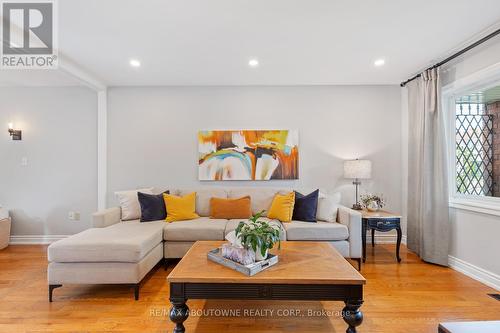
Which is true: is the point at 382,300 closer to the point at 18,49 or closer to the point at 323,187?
the point at 323,187

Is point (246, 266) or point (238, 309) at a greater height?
point (246, 266)

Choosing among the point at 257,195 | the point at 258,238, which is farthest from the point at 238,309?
the point at 257,195

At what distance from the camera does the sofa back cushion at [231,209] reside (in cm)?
326

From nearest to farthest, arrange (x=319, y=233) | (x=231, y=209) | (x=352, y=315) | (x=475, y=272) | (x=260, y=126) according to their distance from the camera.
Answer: (x=352, y=315) → (x=475, y=272) → (x=319, y=233) → (x=231, y=209) → (x=260, y=126)

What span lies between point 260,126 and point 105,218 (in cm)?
237

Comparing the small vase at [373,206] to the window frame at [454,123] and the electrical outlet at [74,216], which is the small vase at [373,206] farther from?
the electrical outlet at [74,216]

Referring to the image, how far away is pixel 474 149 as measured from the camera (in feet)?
9.50

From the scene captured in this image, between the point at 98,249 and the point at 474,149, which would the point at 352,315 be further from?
the point at 474,149

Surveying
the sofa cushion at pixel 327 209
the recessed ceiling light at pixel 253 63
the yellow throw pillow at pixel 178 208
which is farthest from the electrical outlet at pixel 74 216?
the sofa cushion at pixel 327 209

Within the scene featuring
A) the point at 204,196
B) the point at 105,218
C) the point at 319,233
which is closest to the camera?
the point at 319,233

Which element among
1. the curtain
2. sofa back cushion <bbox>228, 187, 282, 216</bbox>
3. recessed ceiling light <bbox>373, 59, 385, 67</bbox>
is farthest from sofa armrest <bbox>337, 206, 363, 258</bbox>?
recessed ceiling light <bbox>373, 59, 385, 67</bbox>

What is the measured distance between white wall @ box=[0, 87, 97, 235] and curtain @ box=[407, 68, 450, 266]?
4.54 meters

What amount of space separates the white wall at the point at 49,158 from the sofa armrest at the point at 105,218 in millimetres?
931

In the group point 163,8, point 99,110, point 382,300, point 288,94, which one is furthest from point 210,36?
point 382,300
